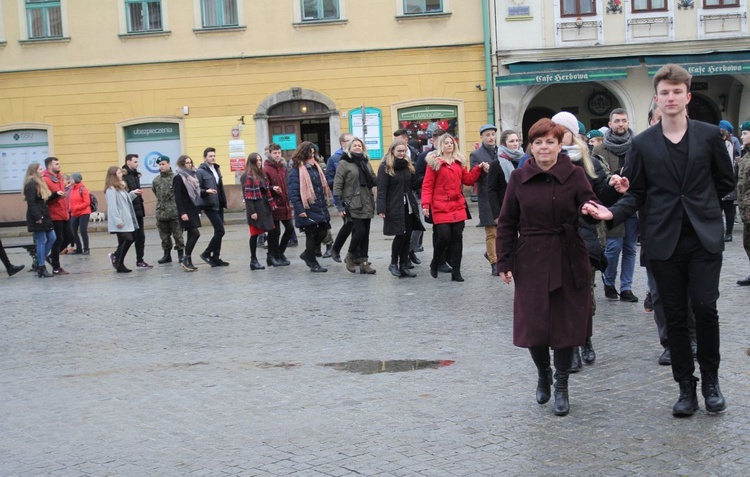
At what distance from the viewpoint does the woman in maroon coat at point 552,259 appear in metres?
6.38

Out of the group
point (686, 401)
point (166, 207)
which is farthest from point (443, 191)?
point (686, 401)

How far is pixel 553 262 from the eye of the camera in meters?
6.36

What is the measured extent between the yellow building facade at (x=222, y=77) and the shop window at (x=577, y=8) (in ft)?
7.40

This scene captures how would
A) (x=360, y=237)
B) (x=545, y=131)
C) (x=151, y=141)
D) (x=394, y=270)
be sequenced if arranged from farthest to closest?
(x=151, y=141) < (x=360, y=237) < (x=394, y=270) < (x=545, y=131)

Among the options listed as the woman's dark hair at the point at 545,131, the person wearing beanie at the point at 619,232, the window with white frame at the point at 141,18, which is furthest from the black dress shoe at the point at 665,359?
the window with white frame at the point at 141,18

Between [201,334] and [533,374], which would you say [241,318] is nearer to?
[201,334]

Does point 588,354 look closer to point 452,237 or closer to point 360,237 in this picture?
point 452,237

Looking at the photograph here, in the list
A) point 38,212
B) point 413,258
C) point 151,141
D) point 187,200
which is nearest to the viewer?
point 413,258

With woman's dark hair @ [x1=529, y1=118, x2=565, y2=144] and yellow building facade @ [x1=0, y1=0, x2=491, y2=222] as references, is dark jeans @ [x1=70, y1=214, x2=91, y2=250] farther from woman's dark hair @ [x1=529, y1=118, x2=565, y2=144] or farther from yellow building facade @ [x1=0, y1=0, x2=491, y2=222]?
woman's dark hair @ [x1=529, y1=118, x2=565, y2=144]

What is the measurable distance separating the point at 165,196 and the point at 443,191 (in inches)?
228

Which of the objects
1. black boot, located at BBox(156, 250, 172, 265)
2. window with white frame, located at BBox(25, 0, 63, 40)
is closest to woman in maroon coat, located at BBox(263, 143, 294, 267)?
black boot, located at BBox(156, 250, 172, 265)

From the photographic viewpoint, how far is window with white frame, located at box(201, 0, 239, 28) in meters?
29.3

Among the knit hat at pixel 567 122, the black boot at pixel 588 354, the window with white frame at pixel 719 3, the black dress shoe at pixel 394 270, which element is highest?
the window with white frame at pixel 719 3

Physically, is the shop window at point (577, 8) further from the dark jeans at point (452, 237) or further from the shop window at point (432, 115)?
the dark jeans at point (452, 237)
